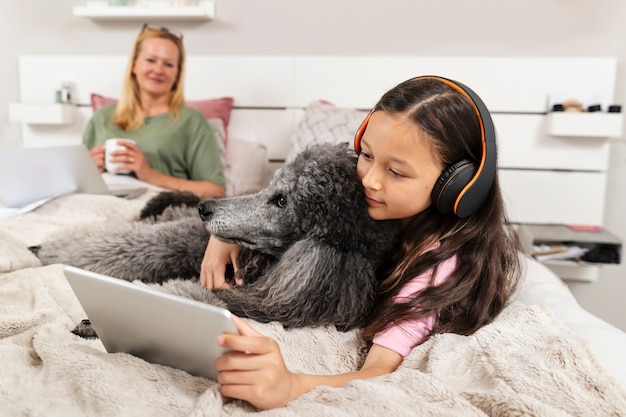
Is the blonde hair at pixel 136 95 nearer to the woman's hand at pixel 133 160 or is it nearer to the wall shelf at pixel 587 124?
the woman's hand at pixel 133 160

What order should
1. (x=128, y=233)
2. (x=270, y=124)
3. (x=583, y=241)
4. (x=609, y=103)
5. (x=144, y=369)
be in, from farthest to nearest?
(x=270, y=124) → (x=609, y=103) → (x=583, y=241) → (x=128, y=233) → (x=144, y=369)

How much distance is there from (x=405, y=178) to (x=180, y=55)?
70.7 inches

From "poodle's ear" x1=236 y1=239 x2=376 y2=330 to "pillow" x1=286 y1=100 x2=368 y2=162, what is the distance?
1145mm

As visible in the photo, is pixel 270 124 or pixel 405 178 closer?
pixel 405 178

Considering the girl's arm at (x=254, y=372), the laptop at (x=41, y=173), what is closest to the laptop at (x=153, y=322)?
the girl's arm at (x=254, y=372)

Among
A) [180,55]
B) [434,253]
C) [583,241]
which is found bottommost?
[583,241]

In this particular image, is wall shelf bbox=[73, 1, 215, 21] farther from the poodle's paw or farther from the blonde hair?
the poodle's paw

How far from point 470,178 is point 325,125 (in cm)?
130

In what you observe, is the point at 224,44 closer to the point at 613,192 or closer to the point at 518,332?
the point at 613,192

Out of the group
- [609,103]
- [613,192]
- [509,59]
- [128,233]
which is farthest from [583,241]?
[128,233]

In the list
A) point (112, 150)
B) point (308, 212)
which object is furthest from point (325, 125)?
point (308, 212)

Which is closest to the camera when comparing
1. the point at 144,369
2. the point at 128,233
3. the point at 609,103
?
the point at 144,369

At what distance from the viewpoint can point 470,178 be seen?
3.10 ft

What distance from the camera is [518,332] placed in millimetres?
913
